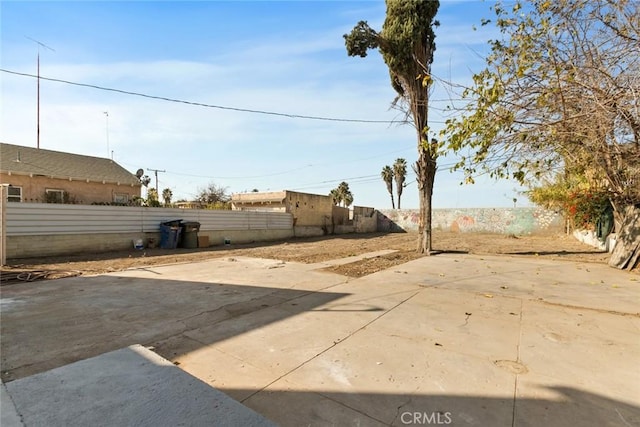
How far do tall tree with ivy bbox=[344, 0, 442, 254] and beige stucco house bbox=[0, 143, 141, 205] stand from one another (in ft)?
53.6

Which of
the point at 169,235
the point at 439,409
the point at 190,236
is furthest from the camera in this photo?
the point at 190,236

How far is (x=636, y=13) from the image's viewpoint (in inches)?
163

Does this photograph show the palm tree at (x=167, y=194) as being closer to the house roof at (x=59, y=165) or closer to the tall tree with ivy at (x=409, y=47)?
the house roof at (x=59, y=165)

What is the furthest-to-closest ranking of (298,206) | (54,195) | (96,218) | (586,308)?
(298,206) < (54,195) < (96,218) < (586,308)

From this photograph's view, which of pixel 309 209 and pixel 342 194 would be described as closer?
pixel 309 209

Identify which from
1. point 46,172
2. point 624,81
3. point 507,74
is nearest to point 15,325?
point 507,74

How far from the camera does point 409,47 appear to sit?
9961 mm

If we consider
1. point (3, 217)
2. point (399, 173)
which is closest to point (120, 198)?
point (3, 217)

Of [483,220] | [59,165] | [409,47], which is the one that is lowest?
[483,220]

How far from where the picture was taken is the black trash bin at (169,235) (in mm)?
13602

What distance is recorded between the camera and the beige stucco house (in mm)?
15781

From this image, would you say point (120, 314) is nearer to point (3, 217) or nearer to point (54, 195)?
point (3, 217)

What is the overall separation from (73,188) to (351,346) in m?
20.0

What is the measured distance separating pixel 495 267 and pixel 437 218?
20295 millimetres
